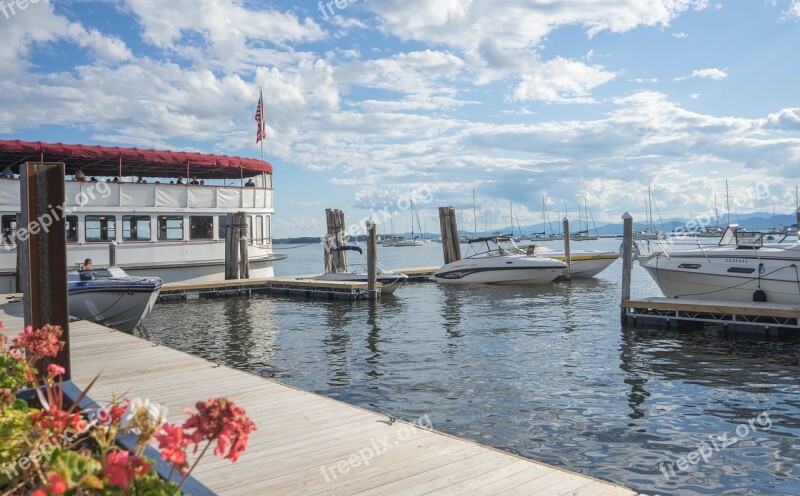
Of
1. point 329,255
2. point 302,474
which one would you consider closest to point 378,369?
point 302,474

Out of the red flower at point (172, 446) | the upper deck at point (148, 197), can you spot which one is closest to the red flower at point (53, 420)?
the red flower at point (172, 446)

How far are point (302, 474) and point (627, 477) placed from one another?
12.6 ft

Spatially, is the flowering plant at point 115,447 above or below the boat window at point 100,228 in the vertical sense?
below

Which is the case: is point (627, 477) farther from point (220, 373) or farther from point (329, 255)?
point (329, 255)

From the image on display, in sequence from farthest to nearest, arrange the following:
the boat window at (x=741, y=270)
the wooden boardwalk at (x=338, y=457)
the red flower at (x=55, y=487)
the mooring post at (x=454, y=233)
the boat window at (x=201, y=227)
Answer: the mooring post at (x=454, y=233), the boat window at (x=201, y=227), the boat window at (x=741, y=270), the wooden boardwalk at (x=338, y=457), the red flower at (x=55, y=487)

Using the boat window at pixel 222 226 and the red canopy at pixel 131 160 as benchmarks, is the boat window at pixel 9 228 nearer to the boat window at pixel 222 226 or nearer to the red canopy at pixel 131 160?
the red canopy at pixel 131 160

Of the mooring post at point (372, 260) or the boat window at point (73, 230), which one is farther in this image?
the boat window at point (73, 230)

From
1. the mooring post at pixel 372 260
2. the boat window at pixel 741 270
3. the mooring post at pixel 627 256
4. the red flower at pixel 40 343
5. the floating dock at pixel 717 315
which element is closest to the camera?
the red flower at pixel 40 343

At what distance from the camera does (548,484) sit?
4.97 m

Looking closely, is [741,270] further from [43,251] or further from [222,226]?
[222,226]

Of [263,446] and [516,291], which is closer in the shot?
[263,446]

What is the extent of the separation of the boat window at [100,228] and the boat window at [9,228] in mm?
2439

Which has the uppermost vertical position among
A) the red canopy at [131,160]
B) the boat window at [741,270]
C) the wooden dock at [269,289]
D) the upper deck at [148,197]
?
the red canopy at [131,160]

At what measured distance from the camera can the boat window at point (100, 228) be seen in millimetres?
25188
